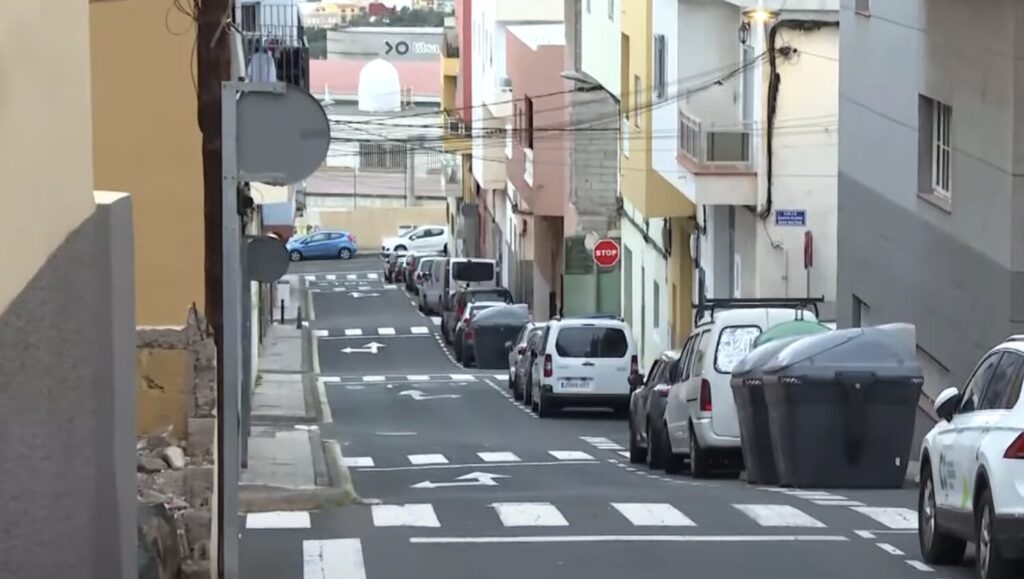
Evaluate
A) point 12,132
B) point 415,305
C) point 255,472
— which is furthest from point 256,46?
point 415,305

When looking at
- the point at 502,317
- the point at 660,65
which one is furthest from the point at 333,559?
the point at 502,317

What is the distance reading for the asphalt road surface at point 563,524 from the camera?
12.8 meters

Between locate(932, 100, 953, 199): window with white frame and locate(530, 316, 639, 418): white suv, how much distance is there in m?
11.1

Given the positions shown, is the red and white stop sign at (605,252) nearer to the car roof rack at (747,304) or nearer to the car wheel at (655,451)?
the car roof rack at (747,304)

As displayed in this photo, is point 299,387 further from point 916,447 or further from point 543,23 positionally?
point 543,23

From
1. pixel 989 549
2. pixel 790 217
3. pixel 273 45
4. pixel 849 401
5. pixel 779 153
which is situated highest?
pixel 273 45

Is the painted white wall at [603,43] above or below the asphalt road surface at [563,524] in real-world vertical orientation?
above

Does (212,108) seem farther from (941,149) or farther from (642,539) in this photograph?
(941,149)

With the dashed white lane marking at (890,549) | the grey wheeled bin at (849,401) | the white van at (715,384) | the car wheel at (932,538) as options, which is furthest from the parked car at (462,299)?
the car wheel at (932,538)

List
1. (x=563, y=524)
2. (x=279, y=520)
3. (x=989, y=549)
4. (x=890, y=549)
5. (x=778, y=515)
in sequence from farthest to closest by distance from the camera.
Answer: (x=279, y=520) → (x=778, y=515) → (x=563, y=524) → (x=890, y=549) → (x=989, y=549)

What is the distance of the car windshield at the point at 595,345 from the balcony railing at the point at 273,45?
635 centimetres

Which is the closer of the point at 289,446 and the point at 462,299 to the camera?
the point at 289,446

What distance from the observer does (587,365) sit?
113 ft

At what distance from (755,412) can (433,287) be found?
48582 millimetres
